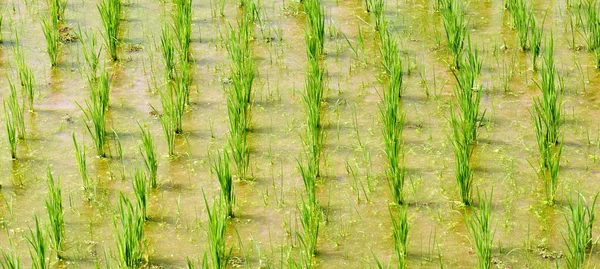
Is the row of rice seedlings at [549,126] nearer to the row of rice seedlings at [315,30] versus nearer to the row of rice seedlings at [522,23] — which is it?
the row of rice seedlings at [522,23]

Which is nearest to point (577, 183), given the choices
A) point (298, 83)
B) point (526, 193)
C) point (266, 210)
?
Result: point (526, 193)

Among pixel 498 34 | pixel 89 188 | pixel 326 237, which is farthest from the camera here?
pixel 498 34

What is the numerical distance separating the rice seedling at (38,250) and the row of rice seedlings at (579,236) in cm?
183

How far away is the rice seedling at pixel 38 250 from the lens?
14.2 ft

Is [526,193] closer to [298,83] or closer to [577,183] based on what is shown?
[577,183]

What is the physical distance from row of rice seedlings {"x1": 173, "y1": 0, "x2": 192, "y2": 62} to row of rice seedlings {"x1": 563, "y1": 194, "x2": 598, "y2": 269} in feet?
7.61

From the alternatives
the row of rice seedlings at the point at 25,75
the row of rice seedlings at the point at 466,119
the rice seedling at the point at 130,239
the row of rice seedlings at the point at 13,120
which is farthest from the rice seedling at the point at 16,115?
the row of rice seedlings at the point at 466,119

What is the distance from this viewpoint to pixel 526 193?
4965 millimetres

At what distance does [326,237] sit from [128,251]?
2.55 ft

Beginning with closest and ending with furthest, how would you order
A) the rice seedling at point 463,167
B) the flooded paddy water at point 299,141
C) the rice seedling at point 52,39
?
the flooded paddy water at point 299,141 < the rice seedling at point 463,167 < the rice seedling at point 52,39

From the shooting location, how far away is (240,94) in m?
5.54

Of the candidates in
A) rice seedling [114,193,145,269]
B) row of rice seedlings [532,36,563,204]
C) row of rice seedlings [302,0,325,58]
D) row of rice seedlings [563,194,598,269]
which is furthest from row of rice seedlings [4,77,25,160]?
row of rice seedlings [563,194,598,269]

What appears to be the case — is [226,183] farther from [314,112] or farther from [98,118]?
[98,118]

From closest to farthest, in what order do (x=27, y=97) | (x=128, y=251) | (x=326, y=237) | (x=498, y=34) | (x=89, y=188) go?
(x=128, y=251), (x=326, y=237), (x=89, y=188), (x=27, y=97), (x=498, y=34)
